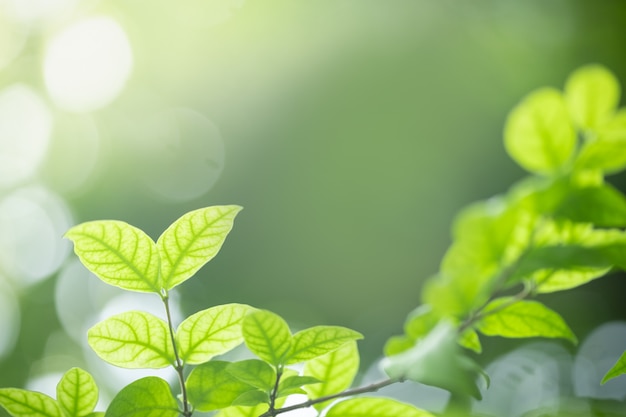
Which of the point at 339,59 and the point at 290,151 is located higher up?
the point at 339,59

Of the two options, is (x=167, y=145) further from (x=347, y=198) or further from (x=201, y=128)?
(x=347, y=198)

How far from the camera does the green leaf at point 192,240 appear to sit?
39cm

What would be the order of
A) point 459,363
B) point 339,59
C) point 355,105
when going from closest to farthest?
point 459,363, point 355,105, point 339,59

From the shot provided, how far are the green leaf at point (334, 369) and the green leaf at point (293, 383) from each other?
7cm

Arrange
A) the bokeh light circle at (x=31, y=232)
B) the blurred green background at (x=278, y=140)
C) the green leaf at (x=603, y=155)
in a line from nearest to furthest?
the green leaf at (x=603, y=155) < the blurred green background at (x=278, y=140) < the bokeh light circle at (x=31, y=232)

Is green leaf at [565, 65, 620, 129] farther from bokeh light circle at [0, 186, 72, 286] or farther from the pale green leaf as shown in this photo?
bokeh light circle at [0, 186, 72, 286]

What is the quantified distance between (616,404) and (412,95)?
207 inches

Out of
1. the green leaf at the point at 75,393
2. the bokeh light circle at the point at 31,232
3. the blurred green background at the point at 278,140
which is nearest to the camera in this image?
the green leaf at the point at 75,393

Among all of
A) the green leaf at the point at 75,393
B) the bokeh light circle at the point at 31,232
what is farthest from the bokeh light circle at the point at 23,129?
the green leaf at the point at 75,393

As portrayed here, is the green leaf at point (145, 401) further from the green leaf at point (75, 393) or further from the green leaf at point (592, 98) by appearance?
the green leaf at point (592, 98)

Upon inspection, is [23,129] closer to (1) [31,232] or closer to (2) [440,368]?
(1) [31,232]

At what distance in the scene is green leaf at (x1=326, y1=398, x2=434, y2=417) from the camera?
1.26ft

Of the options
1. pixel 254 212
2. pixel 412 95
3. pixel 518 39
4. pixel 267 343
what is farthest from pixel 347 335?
pixel 518 39

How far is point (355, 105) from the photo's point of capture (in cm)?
582
